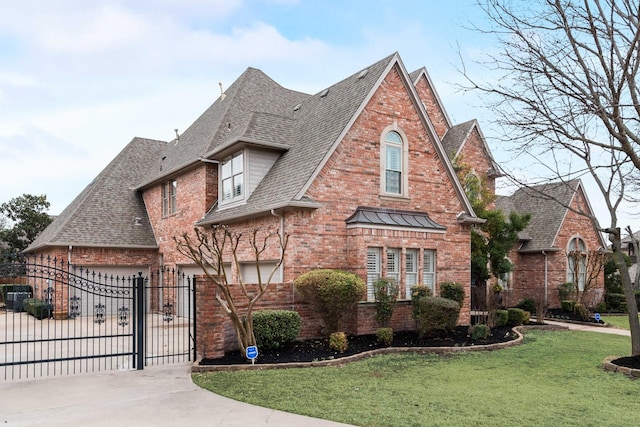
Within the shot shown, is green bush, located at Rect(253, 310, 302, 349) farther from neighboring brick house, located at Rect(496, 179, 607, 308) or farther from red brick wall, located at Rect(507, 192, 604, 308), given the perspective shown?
red brick wall, located at Rect(507, 192, 604, 308)

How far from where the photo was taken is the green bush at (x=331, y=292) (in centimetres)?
1231

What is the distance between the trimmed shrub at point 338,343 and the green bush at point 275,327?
2.78 ft

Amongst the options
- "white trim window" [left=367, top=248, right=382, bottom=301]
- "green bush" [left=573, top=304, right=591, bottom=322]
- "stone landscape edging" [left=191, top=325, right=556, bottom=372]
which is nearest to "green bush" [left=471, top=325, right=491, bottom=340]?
"stone landscape edging" [left=191, top=325, right=556, bottom=372]

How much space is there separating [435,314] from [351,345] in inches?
99.4

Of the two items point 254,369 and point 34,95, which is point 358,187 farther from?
point 34,95

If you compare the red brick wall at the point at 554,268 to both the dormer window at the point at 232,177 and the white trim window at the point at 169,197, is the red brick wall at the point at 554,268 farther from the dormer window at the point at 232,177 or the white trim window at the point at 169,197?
the white trim window at the point at 169,197

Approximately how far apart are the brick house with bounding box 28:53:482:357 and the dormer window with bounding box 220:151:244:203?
70mm

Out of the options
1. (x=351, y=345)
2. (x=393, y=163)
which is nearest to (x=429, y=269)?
(x=393, y=163)

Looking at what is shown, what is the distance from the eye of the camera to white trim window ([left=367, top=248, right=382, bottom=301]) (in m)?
14.3

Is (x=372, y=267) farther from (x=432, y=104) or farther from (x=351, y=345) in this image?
(x=432, y=104)

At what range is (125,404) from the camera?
7.67m

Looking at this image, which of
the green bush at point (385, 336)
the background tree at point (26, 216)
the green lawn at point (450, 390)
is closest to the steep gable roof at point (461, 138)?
the green bush at point (385, 336)

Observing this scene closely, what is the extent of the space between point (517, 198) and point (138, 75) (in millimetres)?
22646

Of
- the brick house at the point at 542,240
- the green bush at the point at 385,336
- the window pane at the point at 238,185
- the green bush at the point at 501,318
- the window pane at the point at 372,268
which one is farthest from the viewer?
the brick house at the point at 542,240
